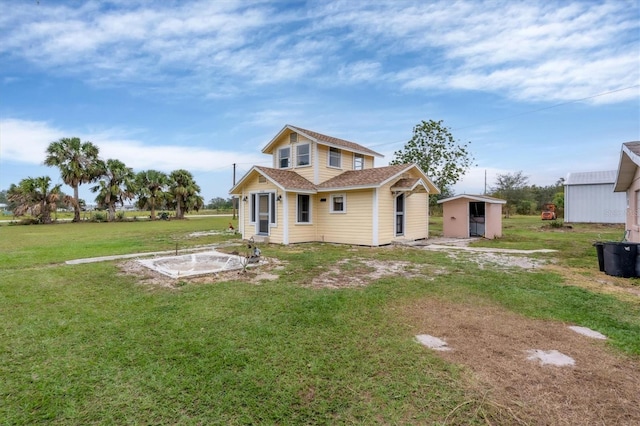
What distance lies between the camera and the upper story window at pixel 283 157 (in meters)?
16.0

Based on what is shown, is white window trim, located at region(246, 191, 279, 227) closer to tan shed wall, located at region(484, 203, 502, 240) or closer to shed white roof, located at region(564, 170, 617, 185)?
tan shed wall, located at region(484, 203, 502, 240)

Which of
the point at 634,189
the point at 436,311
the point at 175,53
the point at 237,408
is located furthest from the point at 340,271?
the point at 175,53

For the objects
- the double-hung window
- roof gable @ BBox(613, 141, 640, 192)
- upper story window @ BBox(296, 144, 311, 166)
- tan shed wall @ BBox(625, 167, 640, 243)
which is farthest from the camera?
upper story window @ BBox(296, 144, 311, 166)

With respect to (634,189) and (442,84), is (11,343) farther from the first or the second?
(442,84)

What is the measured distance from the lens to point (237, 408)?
2502 mm

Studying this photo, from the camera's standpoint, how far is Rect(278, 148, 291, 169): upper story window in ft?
52.6

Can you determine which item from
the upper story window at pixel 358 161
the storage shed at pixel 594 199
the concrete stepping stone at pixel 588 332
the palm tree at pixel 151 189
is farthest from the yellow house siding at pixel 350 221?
the palm tree at pixel 151 189

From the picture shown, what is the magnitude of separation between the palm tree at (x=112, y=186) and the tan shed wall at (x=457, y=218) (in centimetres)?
3155

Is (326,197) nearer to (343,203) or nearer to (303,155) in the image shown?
(343,203)

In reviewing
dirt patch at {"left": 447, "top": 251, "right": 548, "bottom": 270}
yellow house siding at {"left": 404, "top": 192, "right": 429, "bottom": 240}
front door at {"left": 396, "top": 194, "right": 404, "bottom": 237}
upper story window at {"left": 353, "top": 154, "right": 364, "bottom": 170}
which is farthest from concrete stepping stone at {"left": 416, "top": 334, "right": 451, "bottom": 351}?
upper story window at {"left": 353, "top": 154, "right": 364, "bottom": 170}

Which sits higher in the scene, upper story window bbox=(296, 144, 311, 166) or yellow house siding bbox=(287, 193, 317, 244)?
upper story window bbox=(296, 144, 311, 166)

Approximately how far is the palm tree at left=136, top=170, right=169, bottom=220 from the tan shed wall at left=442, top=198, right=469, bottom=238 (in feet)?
102

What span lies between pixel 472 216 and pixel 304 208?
9.40 m

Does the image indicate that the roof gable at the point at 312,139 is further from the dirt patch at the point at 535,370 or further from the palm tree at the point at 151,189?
the palm tree at the point at 151,189
